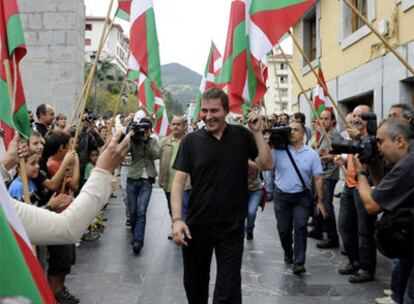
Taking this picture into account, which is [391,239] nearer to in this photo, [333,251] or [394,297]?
[394,297]

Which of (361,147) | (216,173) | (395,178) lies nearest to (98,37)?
(216,173)

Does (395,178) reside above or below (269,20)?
below

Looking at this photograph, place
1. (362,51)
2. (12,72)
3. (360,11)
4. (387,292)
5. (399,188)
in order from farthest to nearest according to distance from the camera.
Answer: (360,11)
(362,51)
(387,292)
(12,72)
(399,188)

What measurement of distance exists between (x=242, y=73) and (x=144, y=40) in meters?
2.16

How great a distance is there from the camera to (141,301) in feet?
17.8

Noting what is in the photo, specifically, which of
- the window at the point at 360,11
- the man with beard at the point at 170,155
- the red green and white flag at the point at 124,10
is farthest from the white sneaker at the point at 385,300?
the window at the point at 360,11

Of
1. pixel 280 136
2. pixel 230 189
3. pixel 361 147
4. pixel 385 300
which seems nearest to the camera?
pixel 361 147

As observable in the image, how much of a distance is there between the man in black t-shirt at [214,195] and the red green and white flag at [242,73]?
1.08 meters

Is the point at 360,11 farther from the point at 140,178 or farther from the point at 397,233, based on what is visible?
the point at 397,233

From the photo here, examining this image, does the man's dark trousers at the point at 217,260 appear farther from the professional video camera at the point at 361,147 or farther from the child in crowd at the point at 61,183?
the child in crowd at the point at 61,183

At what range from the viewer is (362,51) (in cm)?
1233

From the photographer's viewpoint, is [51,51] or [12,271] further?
[51,51]

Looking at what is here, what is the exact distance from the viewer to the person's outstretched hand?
2156 mm

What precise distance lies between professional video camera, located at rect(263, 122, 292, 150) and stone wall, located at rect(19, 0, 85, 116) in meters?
5.27
